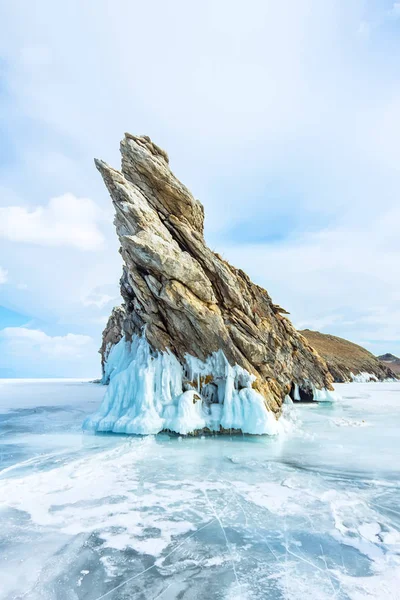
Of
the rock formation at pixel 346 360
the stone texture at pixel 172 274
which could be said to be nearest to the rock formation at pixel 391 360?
the rock formation at pixel 346 360

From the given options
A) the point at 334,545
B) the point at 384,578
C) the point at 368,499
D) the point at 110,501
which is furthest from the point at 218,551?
the point at 368,499

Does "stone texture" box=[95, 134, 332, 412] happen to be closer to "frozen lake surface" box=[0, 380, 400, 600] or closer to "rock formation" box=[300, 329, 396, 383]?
"frozen lake surface" box=[0, 380, 400, 600]

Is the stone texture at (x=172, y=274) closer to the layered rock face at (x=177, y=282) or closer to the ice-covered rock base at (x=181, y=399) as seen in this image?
the layered rock face at (x=177, y=282)

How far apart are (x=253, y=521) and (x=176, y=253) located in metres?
14.1

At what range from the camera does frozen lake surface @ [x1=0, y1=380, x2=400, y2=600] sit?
5680 millimetres

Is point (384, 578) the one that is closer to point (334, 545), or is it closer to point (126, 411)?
point (334, 545)

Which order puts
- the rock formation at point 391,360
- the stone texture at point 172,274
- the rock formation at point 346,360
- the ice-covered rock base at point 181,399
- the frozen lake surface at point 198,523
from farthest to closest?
the rock formation at point 391,360 < the rock formation at point 346,360 < the stone texture at point 172,274 < the ice-covered rock base at point 181,399 < the frozen lake surface at point 198,523

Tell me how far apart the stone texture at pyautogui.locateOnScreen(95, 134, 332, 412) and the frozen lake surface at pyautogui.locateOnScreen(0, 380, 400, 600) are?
6.64m

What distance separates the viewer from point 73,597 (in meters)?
5.39

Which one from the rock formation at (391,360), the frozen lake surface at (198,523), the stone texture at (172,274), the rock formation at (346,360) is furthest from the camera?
the rock formation at (391,360)

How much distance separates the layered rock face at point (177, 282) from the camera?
62.5 feet

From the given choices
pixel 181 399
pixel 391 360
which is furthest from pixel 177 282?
pixel 391 360

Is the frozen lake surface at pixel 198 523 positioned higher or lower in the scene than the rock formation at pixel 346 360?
lower

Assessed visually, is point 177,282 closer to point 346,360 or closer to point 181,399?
point 181,399
